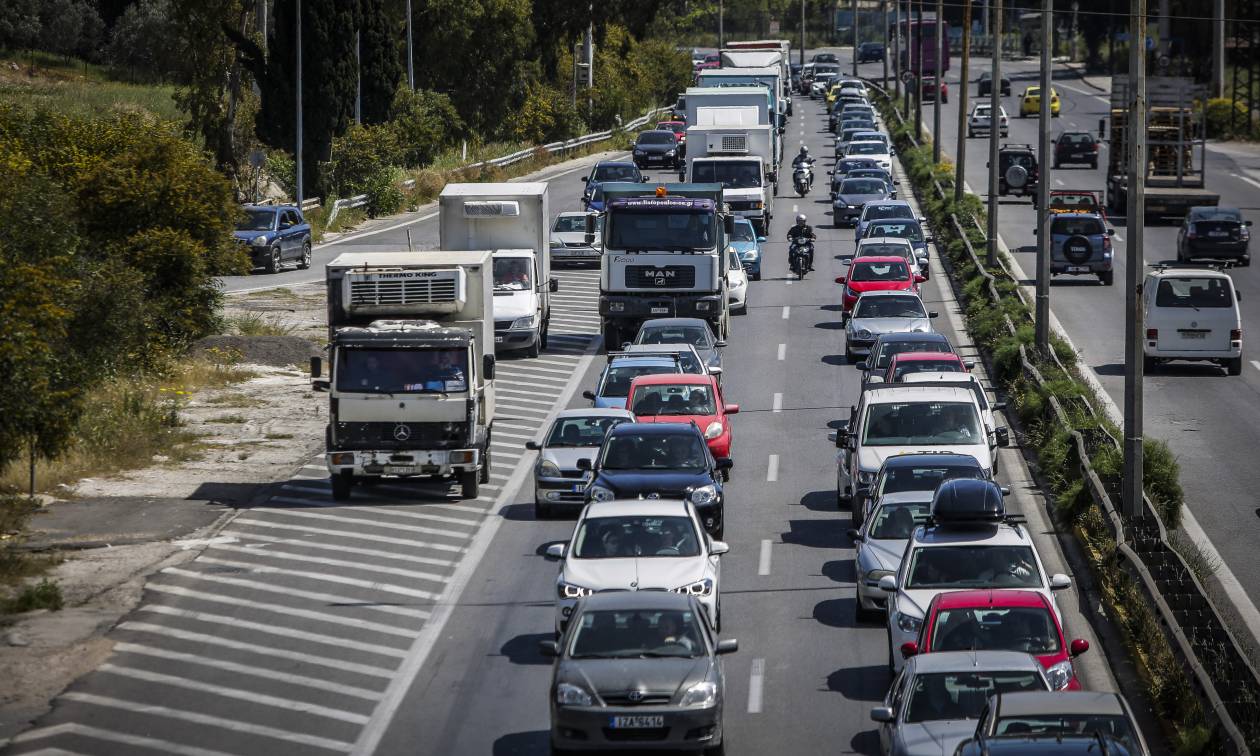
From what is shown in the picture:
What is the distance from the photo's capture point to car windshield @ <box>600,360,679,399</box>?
3148 centimetres

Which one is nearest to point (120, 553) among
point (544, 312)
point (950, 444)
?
point (950, 444)

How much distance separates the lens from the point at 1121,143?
60.6 metres

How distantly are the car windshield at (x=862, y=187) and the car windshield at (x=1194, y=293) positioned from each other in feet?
90.6

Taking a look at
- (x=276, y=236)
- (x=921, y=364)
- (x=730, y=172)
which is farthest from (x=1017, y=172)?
(x=921, y=364)

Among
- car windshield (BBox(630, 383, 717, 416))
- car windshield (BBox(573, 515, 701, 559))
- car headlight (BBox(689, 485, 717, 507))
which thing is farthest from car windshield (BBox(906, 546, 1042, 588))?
car windshield (BBox(630, 383, 717, 416))

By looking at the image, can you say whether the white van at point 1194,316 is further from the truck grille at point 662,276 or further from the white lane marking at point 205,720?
the white lane marking at point 205,720

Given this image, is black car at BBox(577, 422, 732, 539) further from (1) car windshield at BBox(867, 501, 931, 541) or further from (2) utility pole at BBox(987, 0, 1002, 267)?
(2) utility pole at BBox(987, 0, 1002, 267)

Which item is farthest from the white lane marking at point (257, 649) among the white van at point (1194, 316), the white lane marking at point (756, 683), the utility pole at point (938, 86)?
the utility pole at point (938, 86)

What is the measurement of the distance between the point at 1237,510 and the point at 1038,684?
12562 mm

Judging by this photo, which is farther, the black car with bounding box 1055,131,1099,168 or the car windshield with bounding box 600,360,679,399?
the black car with bounding box 1055,131,1099,168

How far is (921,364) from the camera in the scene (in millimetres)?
31328

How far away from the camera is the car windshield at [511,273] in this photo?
1586 inches

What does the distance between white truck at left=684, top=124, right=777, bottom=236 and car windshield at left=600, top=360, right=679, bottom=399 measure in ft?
79.7

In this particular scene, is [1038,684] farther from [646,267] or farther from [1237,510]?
[646,267]
